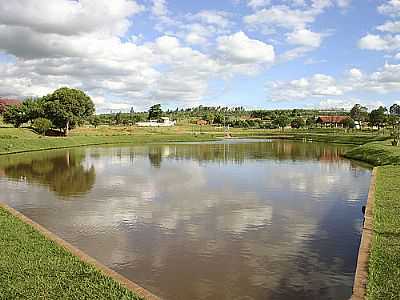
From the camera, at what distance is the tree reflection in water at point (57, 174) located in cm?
2269

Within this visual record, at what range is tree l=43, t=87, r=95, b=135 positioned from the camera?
6291 centimetres

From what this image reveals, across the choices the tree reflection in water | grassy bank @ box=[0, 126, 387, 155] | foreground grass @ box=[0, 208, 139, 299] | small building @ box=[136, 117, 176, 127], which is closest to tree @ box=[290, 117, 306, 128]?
grassy bank @ box=[0, 126, 387, 155]

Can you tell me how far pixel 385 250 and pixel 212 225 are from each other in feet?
20.0

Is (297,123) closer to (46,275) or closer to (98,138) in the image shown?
(98,138)

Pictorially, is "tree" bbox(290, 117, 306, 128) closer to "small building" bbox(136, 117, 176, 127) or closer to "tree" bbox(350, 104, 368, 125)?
"tree" bbox(350, 104, 368, 125)

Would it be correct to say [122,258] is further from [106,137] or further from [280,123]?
[280,123]

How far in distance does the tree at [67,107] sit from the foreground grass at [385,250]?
5429 cm

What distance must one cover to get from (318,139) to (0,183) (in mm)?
63142

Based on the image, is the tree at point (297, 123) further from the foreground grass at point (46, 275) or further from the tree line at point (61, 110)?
the foreground grass at point (46, 275)

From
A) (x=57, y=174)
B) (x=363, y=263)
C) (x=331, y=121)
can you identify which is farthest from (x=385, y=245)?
(x=331, y=121)

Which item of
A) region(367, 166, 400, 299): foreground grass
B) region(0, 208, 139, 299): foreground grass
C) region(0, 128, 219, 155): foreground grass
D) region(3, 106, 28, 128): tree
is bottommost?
region(0, 208, 139, 299): foreground grass

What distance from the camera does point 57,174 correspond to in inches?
1133

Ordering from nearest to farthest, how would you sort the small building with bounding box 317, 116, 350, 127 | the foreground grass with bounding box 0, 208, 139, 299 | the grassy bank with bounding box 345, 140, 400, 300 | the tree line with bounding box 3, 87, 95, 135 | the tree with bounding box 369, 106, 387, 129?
the foreground grass with bounding box 0, 208, 139, 299
the grassy bank with bounding box 345, 140, 400, 300
the tree line with bounding box 3, 87, 95, 135
the tree with bounding box 369, 106, 387, 129
the small building with bounding box 317, 116, 350, 127

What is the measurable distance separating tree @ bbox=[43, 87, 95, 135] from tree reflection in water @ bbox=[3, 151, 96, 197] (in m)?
25.3
